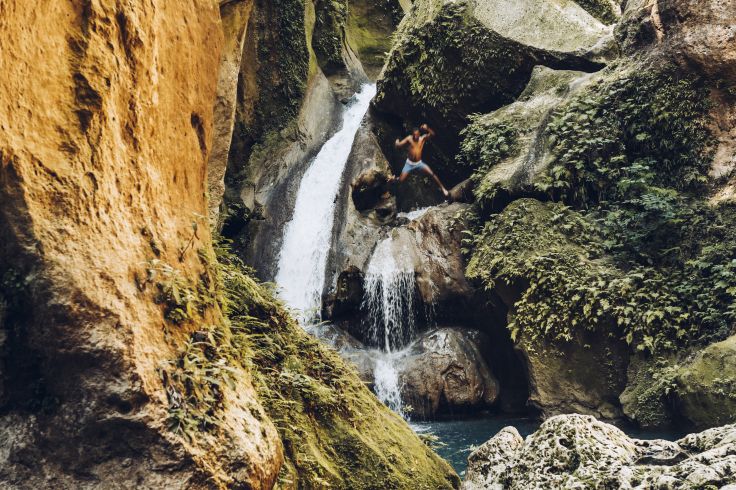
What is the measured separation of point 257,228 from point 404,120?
4.52m

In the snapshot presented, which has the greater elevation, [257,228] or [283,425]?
[257,228]

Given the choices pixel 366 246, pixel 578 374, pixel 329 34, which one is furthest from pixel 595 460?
pixel 329 34

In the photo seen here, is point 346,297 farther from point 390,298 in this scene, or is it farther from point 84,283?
point 84,283

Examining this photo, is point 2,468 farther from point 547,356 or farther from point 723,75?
point 723,75

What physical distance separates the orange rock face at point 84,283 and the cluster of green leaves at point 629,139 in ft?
27.9

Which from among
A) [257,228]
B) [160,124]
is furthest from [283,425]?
[257,228]

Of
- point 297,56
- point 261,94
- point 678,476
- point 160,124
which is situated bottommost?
point 678,476

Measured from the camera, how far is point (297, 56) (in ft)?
57.0

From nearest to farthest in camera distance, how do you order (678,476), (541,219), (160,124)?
(678,476) < (160,124) < (541,219)

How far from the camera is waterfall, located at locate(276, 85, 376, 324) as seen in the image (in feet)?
43.6

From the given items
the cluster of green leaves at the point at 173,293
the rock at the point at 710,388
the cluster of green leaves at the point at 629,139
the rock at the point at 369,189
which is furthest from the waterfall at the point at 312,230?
the cluster of green leaves at the point at 173,293

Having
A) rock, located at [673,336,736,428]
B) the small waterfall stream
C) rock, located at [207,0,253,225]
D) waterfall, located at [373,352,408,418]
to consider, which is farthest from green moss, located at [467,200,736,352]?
rock, located at [207,0,253,225]

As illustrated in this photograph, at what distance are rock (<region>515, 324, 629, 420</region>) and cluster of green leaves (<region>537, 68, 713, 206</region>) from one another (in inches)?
102

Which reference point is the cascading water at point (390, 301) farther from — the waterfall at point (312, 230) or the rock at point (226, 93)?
the rock at point (226, 93)
